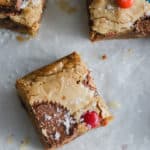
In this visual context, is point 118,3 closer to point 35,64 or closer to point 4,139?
point 35,64

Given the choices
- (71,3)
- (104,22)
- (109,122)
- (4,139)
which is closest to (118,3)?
(104,22)

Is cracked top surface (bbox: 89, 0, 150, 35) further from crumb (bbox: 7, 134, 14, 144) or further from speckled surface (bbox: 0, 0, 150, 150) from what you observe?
crumb (bbox: 7, 134, 14, 144)

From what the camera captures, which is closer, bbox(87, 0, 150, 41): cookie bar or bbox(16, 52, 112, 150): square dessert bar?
bbox(16, 52, 112, 150): square dessert bar

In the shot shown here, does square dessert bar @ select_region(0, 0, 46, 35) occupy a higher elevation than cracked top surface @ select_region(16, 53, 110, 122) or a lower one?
higher

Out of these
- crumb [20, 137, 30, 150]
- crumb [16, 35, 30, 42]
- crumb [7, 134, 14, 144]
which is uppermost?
crumb [16, 35, 30, 42]

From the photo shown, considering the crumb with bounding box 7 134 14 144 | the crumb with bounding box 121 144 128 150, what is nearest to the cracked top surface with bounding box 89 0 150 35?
the crumb with bounding box 121 144 128 150

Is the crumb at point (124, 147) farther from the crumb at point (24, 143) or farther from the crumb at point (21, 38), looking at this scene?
the crumb at point (21, 38)
